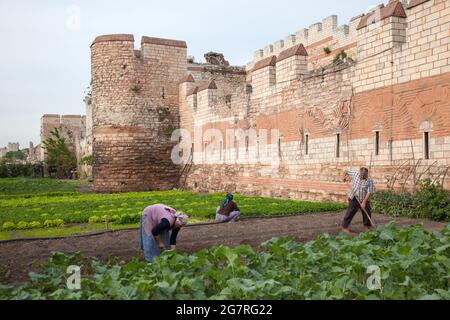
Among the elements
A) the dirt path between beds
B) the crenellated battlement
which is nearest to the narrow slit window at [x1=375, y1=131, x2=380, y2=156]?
the dirt path between beds

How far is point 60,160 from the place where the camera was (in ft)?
153

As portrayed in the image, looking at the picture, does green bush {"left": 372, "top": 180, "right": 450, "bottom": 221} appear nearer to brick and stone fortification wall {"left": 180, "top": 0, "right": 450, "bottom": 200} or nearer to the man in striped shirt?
brick and stone fortification wall {"left": 180, "top": 0, "right": 450, "bottom": 200}

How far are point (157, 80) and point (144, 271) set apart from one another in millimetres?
19784

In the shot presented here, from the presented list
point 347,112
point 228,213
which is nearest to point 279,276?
point 228,213

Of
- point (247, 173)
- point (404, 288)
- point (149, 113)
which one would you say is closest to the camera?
point (404, 288)

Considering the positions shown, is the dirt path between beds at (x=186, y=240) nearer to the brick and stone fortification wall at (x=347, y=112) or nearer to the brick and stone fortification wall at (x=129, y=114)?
the brick and stone fortification wall at (x=347, y=112)

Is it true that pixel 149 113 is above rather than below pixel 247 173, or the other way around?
above

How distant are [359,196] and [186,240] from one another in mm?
3444

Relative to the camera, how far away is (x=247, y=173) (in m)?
19.1

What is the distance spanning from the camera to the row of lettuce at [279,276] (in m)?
4.37
